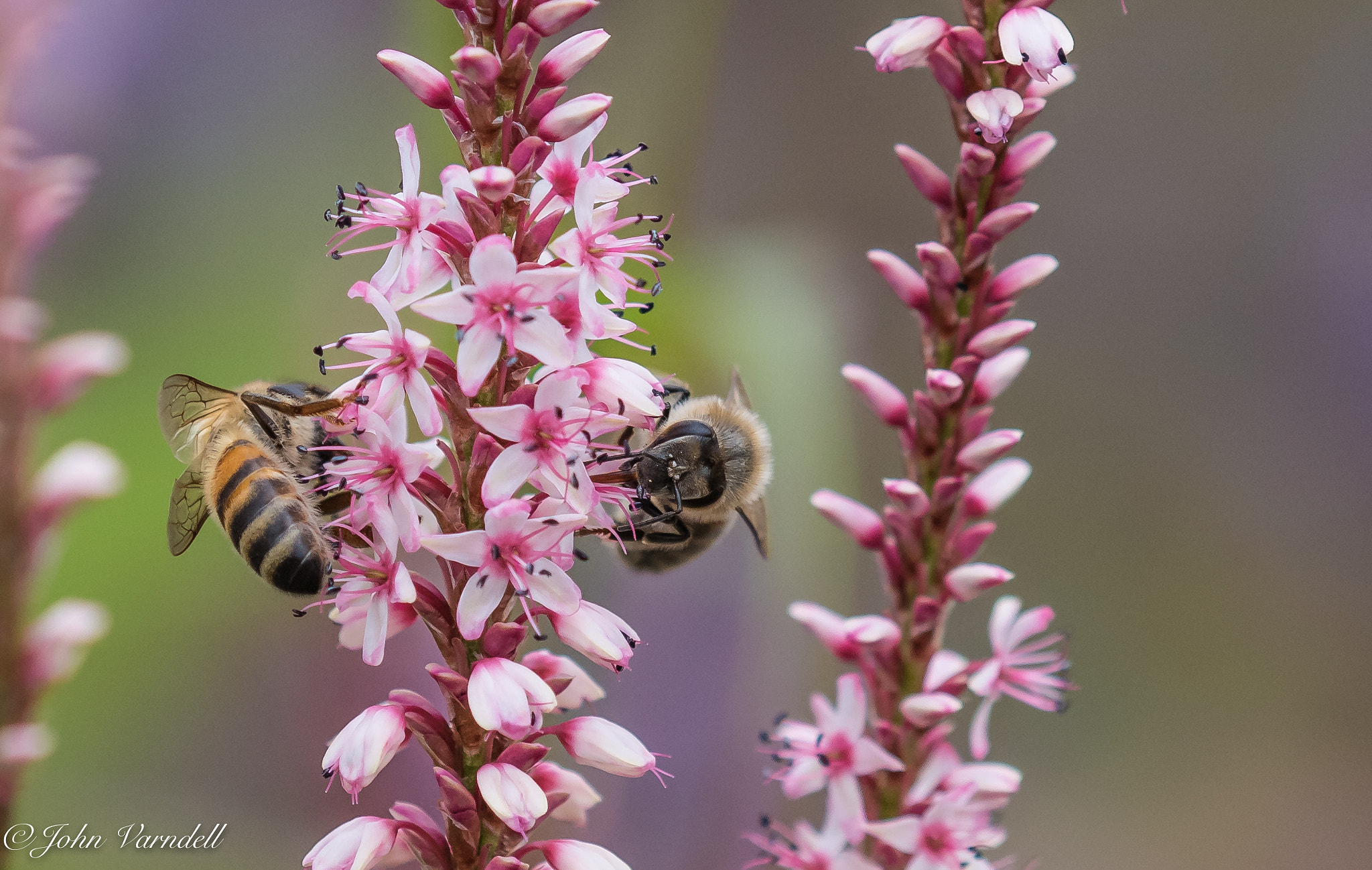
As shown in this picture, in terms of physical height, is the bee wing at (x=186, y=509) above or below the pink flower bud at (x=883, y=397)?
below

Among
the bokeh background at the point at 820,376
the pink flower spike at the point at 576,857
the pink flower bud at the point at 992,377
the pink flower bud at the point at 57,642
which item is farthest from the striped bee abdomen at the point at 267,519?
the bokeh background at the point at 820,376

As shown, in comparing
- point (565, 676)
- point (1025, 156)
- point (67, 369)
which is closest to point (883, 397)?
point (1025, 156)

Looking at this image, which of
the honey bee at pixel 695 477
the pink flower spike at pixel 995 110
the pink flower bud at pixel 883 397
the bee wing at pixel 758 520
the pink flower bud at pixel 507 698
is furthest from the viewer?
the bee wing at pixel 758 520

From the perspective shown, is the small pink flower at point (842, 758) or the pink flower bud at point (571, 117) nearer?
the pink flower bud at point (571, 117)

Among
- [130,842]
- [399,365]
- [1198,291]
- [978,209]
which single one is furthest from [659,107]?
[1198,291]

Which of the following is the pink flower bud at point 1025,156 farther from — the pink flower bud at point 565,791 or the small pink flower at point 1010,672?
the pink flower bud at point 565,791

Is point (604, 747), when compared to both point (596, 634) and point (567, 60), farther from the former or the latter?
point (567, 60)

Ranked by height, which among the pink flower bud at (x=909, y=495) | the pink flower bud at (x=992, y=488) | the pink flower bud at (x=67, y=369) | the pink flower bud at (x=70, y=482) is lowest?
the pink flower bud at (x=70, y=482)
